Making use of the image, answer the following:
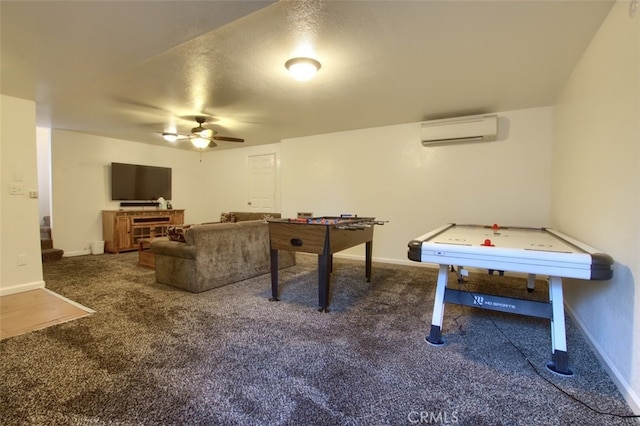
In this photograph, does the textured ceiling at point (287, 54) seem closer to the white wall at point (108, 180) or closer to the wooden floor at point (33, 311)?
the white wall at point (108, 180)

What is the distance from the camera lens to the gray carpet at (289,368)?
136 centimetres

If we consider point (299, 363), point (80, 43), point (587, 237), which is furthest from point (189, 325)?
point (587, 237)

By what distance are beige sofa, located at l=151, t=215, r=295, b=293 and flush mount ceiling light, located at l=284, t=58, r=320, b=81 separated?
1.88m

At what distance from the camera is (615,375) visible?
1.59 m

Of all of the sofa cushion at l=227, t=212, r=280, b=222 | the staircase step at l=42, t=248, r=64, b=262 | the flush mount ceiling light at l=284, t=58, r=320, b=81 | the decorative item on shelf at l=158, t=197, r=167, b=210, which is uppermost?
the flush mount ceiling light at l=284, t=58, r=320, b=81

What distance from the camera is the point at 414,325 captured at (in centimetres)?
236

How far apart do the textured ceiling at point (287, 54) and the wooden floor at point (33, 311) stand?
217 centimetres

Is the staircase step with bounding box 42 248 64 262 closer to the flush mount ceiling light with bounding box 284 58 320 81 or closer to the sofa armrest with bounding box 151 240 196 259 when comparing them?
the sofa armrest with bounding box 151 240 196 259

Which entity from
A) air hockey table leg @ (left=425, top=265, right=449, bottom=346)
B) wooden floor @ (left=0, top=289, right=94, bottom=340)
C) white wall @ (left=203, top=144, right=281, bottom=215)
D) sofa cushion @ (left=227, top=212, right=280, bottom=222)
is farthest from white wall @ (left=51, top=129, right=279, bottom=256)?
air hockey table leg @ (left=425, top=265, right=449, bottom=346)

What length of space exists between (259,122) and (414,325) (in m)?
3.66

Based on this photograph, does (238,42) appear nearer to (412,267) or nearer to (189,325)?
(189,325)

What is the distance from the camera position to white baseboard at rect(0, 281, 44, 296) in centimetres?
316

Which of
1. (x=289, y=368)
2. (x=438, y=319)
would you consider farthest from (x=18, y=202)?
(x=438, y=319)

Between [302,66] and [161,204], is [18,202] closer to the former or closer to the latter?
[161,204]
